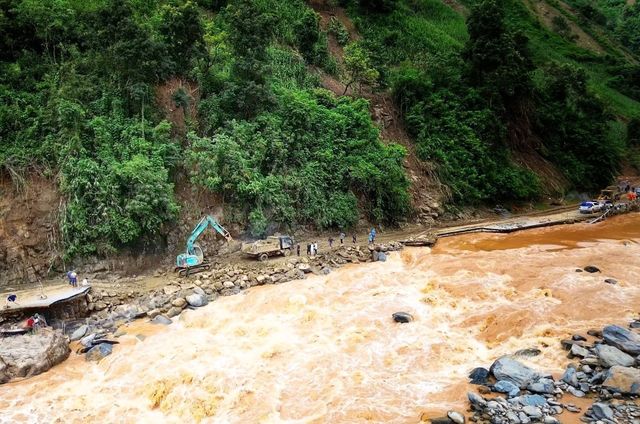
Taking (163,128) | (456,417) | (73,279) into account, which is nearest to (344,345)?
(456,417)

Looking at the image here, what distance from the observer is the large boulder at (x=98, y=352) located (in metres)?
16.7

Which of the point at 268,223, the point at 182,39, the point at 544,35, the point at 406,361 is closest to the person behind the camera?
the point at 406,361

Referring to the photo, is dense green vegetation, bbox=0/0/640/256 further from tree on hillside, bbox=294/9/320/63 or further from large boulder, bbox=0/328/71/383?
large boulder, bbox=0/328/71/383

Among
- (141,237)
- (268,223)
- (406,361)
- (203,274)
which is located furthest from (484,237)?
(141,237)

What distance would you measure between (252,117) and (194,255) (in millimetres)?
10225

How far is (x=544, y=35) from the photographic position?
223ft

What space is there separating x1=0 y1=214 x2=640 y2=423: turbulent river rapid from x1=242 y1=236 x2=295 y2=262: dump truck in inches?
113

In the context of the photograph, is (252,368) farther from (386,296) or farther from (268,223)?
(268,223)

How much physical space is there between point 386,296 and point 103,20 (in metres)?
22.2

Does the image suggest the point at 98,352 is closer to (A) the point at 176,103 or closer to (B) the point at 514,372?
(B) the point at 514,372

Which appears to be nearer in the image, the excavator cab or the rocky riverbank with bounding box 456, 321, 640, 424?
the rocky riverbank with bounding box 456, 321, 640, 424

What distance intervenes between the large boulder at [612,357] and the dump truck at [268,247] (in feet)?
52.0

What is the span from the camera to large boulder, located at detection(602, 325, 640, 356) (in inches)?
567

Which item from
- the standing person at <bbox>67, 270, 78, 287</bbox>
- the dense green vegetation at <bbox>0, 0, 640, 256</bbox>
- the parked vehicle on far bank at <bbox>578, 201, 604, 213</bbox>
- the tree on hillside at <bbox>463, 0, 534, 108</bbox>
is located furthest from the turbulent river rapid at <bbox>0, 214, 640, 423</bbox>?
the tree on hillside at <bbox>463, 0, 534, 108</bbox>
